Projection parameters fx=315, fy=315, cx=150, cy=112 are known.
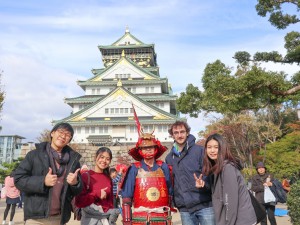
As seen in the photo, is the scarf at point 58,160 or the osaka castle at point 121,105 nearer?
the scarf at point 58,160

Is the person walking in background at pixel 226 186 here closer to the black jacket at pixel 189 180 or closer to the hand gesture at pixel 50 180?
the black jacket at pixel 189 180

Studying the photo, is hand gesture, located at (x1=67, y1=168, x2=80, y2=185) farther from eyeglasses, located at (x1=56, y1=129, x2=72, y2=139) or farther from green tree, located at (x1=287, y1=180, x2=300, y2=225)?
green tree, located at (x1=287, y1=180, x2=300, y2=225)

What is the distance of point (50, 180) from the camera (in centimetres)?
310

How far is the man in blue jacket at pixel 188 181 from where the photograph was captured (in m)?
3.79

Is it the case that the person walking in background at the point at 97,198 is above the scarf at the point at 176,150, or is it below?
below

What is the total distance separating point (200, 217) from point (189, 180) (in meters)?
0.46

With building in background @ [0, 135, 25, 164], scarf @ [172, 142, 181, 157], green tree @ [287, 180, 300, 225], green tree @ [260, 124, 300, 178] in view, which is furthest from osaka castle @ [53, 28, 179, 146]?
scarf @ [172, 142, 181, 157]

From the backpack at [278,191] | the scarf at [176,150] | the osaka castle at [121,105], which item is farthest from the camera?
the osaka castle at [121,105]

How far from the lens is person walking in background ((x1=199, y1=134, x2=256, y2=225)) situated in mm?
3012

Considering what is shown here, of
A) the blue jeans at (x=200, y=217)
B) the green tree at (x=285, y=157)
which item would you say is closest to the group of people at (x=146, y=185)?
the blue jeans at (x=200, y=217)

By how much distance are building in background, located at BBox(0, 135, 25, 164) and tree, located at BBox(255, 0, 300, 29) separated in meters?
51.4

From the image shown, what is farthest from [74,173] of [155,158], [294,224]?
[294,224]

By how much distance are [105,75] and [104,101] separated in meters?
4.85

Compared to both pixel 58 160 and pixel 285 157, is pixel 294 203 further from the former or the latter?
pixel 285 157
